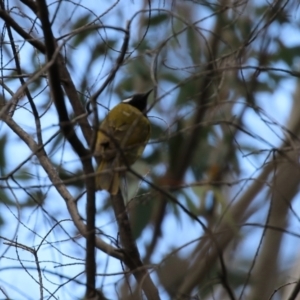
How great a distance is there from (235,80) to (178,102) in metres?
0.55

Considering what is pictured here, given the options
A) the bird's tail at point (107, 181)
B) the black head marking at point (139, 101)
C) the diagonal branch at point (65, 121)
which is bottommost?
the diagonal branch at point (65, 121)

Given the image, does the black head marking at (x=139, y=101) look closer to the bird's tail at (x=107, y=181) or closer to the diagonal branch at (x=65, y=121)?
the bird's tail at (x=107, y=181)

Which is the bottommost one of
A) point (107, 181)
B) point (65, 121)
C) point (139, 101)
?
point (65, 121)

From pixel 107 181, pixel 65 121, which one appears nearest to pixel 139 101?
pixel 107 181

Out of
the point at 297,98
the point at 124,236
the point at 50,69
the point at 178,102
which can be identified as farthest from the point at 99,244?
the point at 297,98

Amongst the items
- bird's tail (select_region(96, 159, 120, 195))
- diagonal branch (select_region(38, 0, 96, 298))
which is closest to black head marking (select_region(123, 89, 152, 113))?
bird's tail (select_region(96, 159, 120, 195))

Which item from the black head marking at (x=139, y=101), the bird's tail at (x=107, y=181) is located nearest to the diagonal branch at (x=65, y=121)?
the bird's tail at (x=107, y=181)

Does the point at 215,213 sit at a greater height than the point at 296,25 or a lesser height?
lesser

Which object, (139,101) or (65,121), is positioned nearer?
(65,121)

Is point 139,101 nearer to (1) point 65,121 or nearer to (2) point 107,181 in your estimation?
(2) point 107,181

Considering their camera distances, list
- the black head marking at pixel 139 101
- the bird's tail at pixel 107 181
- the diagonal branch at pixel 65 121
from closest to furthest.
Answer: the diagonal branch at pixel 65 121 → the bird's tail at pixel 107 181 → the black head marking at pixel 139 101

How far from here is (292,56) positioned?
471cm

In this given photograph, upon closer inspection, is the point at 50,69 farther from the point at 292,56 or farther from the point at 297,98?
the point at 297,98

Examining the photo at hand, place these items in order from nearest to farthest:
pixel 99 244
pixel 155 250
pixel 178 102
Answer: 1. pixel 99 244
2. pixel 155 250
3. pixel 178 102
